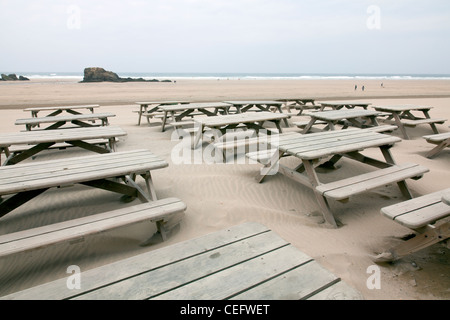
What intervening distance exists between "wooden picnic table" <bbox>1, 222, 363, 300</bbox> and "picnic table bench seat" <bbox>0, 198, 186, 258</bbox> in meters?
0.80

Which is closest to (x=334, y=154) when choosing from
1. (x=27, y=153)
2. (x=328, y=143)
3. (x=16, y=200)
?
(x=328, y=143)

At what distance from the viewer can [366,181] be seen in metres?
2.98

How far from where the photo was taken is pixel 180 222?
9.82ft

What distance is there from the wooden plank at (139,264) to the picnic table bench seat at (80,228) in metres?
0.81

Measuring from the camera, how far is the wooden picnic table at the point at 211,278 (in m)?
1.22

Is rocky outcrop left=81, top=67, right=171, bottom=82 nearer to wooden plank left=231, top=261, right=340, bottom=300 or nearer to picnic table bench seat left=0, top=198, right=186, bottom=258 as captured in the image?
picnic table bench seat left=0, top=198, right=186, bottom=258

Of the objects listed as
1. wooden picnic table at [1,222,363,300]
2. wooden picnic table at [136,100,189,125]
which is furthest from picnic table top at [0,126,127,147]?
wooden picnic table at [136,100,189,125]

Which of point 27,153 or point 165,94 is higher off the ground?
point 165,94

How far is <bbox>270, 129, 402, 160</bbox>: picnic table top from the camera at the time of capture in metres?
3.00

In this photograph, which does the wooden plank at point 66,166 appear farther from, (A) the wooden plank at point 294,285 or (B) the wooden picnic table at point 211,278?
(A) the wooden plank at point 294,285

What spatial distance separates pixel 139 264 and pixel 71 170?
1681 mm
